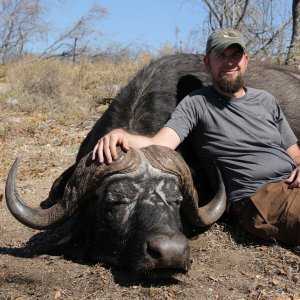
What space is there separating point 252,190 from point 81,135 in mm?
4577

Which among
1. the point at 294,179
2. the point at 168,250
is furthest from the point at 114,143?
the point at 294,179

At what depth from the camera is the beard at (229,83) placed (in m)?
4.61

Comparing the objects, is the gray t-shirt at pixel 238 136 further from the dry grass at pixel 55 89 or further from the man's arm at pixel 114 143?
the dry grass at pixel 55 89

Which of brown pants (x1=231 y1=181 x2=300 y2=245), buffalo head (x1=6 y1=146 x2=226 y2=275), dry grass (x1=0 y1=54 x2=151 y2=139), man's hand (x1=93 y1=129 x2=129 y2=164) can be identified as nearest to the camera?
buffalo head (x1=6 y1=146 x2=226 y2=275)

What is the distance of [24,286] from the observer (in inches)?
142

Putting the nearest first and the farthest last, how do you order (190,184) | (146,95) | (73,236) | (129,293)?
(129,293) → (190,184) → (73,236) → (146,95)

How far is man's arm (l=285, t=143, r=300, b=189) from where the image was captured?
4461mm

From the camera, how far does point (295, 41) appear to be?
10242 mm

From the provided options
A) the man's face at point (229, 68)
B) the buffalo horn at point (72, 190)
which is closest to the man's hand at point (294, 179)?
the man's face at point (229, 68)

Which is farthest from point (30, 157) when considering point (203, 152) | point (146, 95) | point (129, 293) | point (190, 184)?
point (129, 293)

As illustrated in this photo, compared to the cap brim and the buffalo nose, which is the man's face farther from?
the buffalo nose

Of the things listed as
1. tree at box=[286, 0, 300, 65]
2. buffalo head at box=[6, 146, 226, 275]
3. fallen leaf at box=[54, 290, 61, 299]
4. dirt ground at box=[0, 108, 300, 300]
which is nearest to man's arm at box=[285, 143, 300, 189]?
dirt ground at box=[0, 108, 300, 300]

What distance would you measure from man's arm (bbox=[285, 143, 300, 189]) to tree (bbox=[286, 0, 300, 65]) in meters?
4.75

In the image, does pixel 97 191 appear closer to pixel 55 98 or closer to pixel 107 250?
pixel 107 250
